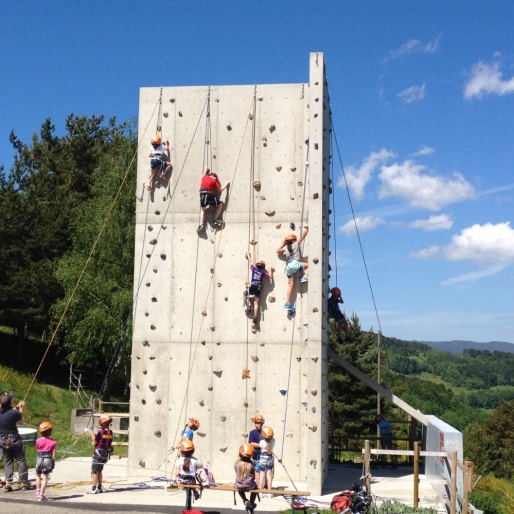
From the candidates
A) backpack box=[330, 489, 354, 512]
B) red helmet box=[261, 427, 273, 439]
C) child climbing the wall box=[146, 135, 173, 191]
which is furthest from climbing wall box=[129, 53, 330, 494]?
backpack box=[330, 489, 354, 512]

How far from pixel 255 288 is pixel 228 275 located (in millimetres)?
745

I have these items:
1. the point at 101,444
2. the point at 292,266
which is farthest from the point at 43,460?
the point at 292,266

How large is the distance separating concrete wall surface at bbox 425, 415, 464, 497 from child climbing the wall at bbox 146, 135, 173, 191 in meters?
7.50

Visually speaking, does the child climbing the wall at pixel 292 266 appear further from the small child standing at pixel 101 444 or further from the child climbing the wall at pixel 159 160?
the small child standing at pixel 101 444

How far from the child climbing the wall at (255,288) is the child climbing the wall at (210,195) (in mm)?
1131

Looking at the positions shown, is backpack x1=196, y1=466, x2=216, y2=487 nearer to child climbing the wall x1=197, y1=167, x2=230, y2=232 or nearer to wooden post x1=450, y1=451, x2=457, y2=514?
wooden post x1=450, y1=451, x2=457, y2=514

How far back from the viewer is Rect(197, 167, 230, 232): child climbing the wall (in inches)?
565

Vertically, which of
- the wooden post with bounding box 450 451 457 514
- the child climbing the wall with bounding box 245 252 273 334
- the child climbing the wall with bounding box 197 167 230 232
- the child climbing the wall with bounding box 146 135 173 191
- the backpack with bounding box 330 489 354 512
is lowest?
the backpack with bounding box 330 489 354 512

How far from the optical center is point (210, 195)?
14367 millimetres

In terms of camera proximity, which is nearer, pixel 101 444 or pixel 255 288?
pixel 101 444

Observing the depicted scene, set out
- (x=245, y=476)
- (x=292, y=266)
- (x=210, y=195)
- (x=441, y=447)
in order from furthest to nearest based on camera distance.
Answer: (x=210, y=195) < (x=292, y=266) < (x=441, y=447) < (x=245, y=476)

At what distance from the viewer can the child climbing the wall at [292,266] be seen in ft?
45.5

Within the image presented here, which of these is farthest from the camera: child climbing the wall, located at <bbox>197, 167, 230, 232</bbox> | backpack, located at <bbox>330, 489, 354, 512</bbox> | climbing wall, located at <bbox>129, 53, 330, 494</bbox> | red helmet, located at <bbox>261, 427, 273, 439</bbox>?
child climbing the wall, located at <bbox>197, 167, 230, 232</bbox>

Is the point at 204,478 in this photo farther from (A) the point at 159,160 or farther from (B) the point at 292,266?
(A) the point at 159,160
